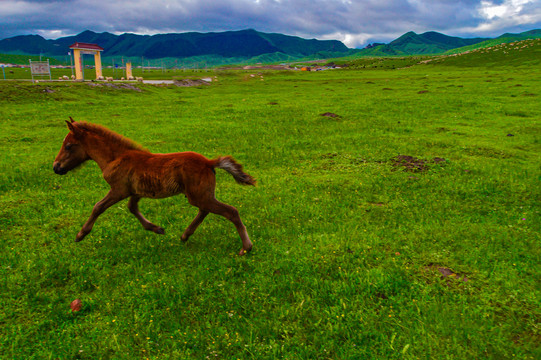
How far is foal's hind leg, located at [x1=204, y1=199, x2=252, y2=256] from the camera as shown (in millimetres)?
7406

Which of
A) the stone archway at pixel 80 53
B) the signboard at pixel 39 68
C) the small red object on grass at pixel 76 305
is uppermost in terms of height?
the stone archway at pixel 80 53

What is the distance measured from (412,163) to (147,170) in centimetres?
1220

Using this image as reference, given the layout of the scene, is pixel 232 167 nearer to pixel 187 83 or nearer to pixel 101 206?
pixel 101 206

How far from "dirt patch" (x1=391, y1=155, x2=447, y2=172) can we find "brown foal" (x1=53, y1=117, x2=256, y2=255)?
9.41m

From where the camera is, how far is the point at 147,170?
7.36 metres

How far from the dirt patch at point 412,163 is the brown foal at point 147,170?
9.41 metres

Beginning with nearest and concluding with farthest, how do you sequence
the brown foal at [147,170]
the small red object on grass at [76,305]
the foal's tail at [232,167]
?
the small red object on grass at [76,305] → the brown foal at [147,170] → the foal's tail at [232,167]

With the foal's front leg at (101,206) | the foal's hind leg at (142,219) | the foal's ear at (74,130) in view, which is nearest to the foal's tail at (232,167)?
the foal's front leg at (101,206)

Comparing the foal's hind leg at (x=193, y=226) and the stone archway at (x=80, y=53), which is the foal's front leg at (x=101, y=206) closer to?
the foal's hind leg at (x=193, y=226)

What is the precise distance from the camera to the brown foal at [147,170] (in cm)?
726

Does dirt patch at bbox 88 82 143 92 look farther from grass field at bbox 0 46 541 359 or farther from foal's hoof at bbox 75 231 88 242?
foal's hoof at bbox 75 231 88 242

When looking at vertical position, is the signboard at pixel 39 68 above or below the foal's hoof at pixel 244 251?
above

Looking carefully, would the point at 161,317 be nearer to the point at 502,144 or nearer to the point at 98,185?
the point at 98,185

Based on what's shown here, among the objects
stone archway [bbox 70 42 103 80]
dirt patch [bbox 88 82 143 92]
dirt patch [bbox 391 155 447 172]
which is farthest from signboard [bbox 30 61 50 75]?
dirt patch [bbox 391 155 447 172]
